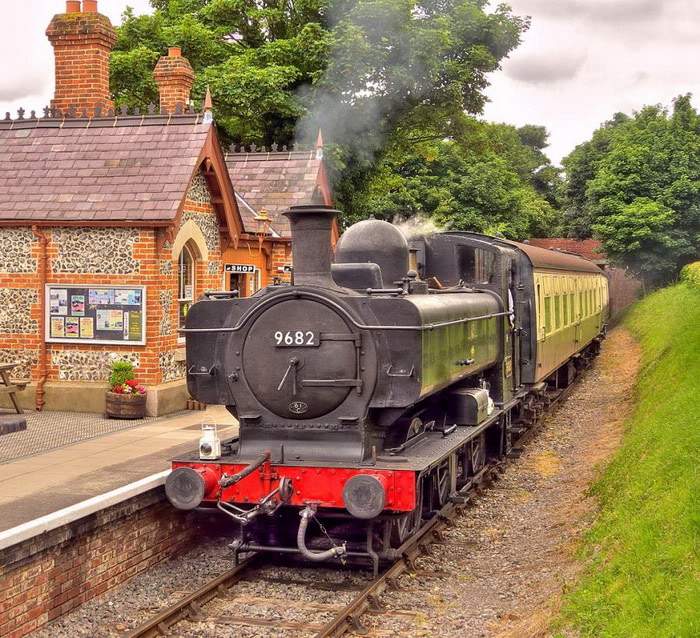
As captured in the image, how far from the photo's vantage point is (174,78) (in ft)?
56.2

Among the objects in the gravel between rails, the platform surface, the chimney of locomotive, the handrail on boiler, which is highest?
the chimney of locomotive

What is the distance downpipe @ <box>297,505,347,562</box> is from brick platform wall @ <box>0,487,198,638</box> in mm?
1566

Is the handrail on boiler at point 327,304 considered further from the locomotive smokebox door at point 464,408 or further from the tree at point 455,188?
the tree at point 455,188

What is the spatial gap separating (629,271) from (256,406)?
30610 millimetres

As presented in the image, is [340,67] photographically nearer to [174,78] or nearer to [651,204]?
[174,78]

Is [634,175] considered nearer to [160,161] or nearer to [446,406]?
[160,161]

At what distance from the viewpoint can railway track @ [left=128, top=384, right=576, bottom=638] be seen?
21.1ft

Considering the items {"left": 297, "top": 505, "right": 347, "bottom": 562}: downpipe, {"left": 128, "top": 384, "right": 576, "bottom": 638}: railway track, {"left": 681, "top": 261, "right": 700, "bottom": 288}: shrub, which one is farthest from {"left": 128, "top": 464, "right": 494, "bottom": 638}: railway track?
{"left": 681, "top": 261, "right": 700, "bottom": 288}: shrub

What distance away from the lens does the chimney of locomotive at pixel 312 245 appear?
760 centimetres

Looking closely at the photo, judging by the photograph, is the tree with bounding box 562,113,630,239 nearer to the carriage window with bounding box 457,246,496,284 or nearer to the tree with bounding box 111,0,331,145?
the tree with bounding box 111,0,331,145

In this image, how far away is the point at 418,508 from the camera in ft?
26.6

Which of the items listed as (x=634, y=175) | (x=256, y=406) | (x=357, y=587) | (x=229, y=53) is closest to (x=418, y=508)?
(x=357, y=587)

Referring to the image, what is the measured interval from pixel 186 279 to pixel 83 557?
8061mm

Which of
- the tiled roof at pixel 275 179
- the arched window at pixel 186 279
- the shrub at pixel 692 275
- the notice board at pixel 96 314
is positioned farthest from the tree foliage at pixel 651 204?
the notice board at pixel 96 314
